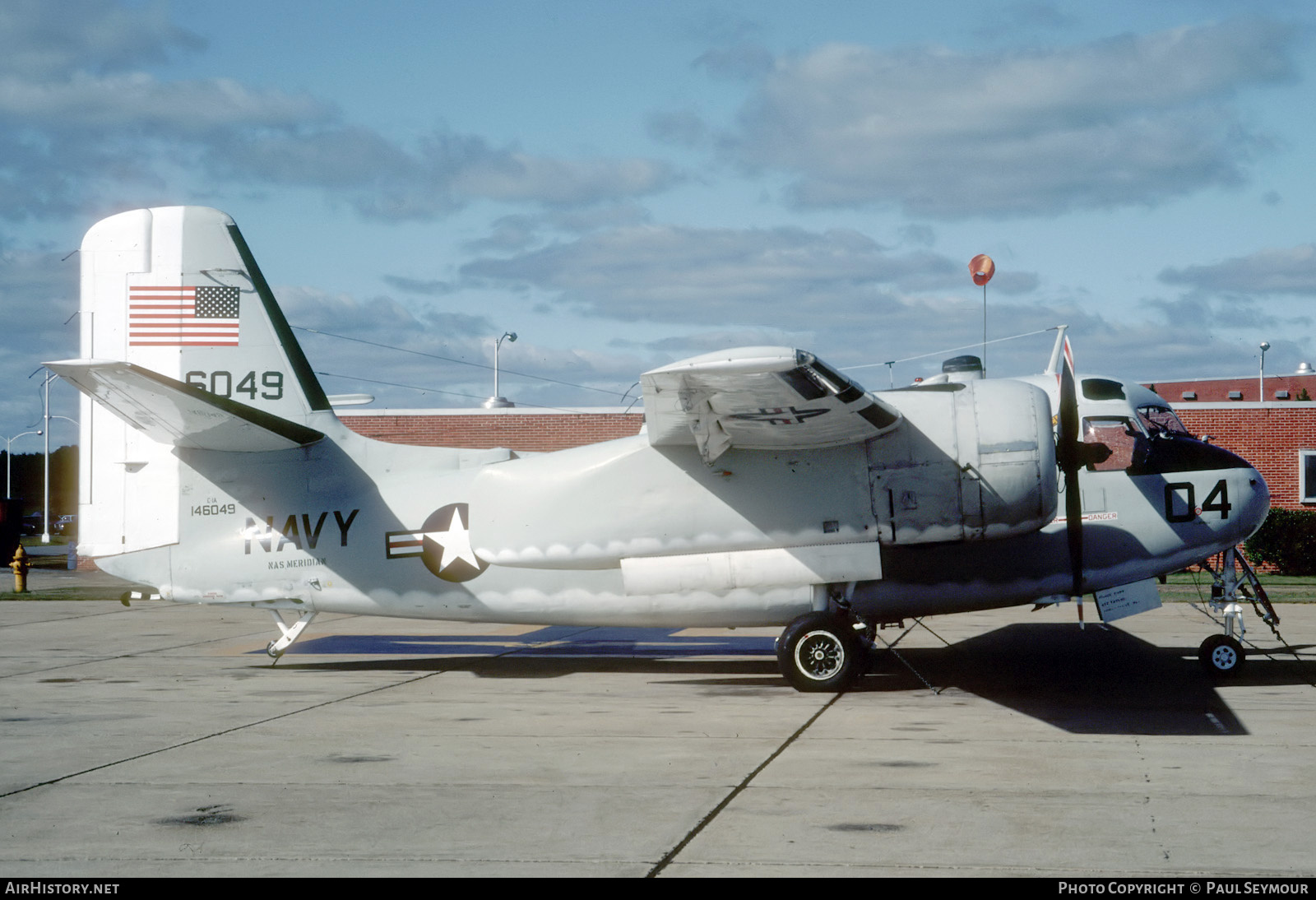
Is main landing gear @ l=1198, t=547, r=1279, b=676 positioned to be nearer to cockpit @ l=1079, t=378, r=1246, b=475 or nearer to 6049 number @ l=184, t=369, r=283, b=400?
cockpit @ l=1079, t=378, r=1246, b=475

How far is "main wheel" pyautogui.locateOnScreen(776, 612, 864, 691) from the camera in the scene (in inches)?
490

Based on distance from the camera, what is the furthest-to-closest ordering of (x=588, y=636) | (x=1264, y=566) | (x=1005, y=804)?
1. (x=1264, y=566)
2. (x=588, y=636)
3. (x=1005, y=804)

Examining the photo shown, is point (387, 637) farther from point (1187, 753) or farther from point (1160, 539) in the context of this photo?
point (1187, 753)

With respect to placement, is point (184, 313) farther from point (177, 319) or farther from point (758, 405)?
point (758, 405)

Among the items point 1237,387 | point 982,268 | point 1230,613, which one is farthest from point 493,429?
point 1237,387

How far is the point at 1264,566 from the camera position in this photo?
3086 centimetres

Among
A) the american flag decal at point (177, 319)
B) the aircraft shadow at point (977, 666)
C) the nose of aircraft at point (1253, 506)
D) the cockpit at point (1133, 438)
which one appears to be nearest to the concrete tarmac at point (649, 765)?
the aircraft shadow at point (977, 666)

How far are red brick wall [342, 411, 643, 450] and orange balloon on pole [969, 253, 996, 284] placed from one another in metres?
13.7

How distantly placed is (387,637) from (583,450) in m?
7.48

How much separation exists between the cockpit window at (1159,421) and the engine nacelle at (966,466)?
210 centimetres

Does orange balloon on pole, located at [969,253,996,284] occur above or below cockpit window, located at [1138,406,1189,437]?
above

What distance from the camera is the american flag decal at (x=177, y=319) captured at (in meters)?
13.8

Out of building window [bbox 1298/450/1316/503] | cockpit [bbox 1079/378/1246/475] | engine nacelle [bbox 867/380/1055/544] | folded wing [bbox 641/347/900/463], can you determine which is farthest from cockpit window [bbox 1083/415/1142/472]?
building window [bbox 1298/450/1316/503]
